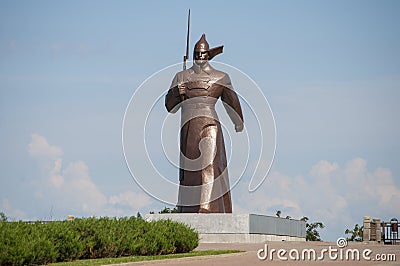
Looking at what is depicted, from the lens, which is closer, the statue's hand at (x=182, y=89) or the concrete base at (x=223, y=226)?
the concrete base at (x=223, y=226)

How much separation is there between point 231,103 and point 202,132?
1570 mm

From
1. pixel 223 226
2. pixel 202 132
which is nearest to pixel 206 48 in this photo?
pixel 202 132

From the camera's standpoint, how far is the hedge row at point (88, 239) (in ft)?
44.9

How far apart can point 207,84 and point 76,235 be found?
10503 mm

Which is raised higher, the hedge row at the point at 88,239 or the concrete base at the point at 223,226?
the concrete base at the point at 223,226

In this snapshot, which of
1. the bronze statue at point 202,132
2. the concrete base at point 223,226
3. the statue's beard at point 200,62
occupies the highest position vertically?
the statue's beard at point 200,62

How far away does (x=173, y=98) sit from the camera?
83.6 feet

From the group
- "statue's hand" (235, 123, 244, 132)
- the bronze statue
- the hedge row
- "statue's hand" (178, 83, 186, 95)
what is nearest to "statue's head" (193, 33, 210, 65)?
the bronze statue

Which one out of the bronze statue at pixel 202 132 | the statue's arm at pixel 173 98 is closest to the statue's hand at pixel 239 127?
the bronze statue at pixel 202 132

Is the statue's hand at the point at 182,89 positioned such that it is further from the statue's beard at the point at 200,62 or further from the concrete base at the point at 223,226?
the concrete base at the point at 223,226

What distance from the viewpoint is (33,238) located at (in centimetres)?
1420

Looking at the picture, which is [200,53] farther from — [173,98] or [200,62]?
[173,98]

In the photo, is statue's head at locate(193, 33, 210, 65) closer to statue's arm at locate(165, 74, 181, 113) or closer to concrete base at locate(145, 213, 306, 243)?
statue's arm at locate(165, 74, 181, 113)

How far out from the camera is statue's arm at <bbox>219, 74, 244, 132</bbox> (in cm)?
2520
